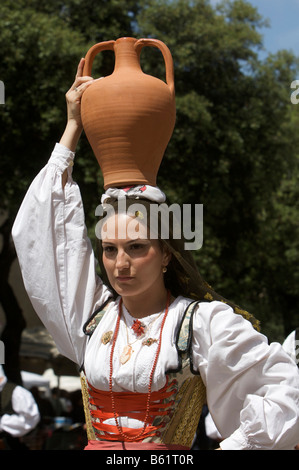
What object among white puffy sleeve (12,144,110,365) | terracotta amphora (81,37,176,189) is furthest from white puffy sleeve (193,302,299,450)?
terracotta amphora (81,37,176,189)

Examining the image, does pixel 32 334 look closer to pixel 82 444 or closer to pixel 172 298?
pixel 82 444

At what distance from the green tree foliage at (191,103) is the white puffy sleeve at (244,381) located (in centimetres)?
607

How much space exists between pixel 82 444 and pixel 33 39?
5623 millimetres

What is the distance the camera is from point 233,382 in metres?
2.83

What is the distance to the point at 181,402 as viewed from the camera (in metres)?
2.94

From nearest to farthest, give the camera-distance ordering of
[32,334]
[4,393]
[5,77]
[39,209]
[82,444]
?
[39,209]
[4,393]
[5,77]
[82,444]
[32,334]

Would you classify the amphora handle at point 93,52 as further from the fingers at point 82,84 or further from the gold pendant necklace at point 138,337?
the gold pendant necklace at point 138,337

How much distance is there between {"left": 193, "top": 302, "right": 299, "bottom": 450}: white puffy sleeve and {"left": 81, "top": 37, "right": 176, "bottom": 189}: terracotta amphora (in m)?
0.68

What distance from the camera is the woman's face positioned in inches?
118

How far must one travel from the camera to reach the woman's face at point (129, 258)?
300cm

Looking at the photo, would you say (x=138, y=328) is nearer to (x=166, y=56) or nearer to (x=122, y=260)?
(x=122, y=260)

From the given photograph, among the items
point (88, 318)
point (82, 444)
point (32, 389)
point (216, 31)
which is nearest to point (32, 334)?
point (32, 389)

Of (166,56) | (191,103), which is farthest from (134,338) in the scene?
(191,103)
